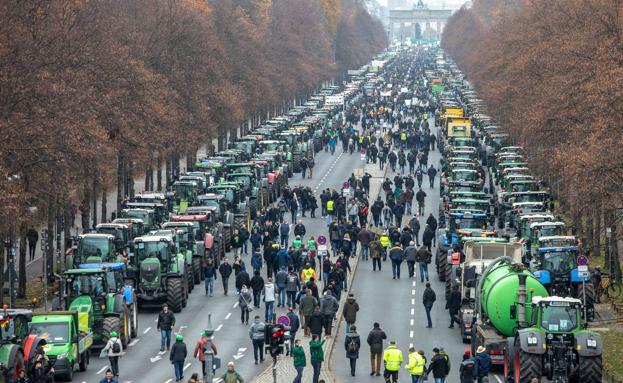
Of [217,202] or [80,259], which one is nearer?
[80,259]

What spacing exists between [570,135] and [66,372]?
2931cm

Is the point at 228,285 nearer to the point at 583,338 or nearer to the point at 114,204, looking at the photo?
the point at 583,338

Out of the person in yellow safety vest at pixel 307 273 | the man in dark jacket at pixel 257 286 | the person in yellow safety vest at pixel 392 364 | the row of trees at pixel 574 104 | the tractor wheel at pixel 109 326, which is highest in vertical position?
the row of trees at pixel 574 104

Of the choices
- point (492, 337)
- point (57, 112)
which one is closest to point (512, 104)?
point (57, 112)

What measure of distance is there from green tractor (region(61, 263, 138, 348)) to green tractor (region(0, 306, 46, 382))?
3640 millimetres

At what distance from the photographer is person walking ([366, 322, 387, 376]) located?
135 ft

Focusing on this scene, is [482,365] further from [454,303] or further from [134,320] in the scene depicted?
[134,320]

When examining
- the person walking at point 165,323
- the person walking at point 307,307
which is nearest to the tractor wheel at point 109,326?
the person walking at point 165,323

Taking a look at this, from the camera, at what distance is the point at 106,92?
220 feet

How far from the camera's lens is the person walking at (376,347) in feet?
135

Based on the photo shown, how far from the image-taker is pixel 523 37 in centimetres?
10406

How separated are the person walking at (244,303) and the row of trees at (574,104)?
10882mm

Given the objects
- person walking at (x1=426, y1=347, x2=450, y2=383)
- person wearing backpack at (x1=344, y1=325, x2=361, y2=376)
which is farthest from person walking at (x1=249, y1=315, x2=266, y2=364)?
person walking at (x1=426, y1=347, x2=450, y2=383)

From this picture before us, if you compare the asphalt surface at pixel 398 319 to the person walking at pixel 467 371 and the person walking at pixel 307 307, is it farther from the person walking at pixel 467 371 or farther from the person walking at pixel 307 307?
the person walking at pixel 467 371
